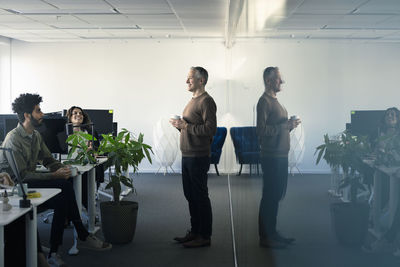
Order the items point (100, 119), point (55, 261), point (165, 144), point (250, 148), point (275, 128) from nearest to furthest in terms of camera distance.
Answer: point (275, 128) → point (250, 148) → point (55, 261) → point (100, 119) → point (165, 144)

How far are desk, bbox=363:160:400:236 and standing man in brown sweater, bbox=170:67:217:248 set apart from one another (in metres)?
3.61

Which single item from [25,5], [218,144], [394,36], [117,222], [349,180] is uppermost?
[25,5]

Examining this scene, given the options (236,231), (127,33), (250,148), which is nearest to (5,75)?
(127,33)

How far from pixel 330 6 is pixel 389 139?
151mm

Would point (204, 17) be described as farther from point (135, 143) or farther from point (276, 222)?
point (276, 222)

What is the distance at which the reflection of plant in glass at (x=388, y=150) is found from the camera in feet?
1.02

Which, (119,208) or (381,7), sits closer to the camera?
(381,7)

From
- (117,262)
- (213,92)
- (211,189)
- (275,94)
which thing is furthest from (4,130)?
(213,92)

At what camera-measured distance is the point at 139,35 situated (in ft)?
28.7

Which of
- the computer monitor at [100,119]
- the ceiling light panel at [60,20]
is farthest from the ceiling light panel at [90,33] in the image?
the computer monitor at [100,119]

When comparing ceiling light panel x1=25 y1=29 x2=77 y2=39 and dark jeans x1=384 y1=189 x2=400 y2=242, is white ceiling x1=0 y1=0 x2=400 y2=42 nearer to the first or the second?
ceiling light panel x1=25 y1=29 x2=77 y2=39

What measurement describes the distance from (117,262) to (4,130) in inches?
71.0

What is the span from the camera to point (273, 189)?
100 centimetres

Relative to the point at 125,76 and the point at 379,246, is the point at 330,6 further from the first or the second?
the point at 125,76
